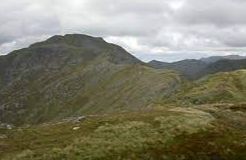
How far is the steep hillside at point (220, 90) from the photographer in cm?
16212

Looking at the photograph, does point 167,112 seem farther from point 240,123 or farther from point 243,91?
point 243,91

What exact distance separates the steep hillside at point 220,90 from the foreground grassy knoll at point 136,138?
8278 centimetres

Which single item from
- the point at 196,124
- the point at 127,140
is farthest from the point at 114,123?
the point at 196,124

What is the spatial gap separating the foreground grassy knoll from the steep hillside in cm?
8278

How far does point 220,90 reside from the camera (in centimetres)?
16938

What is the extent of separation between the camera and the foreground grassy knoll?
61.8 m

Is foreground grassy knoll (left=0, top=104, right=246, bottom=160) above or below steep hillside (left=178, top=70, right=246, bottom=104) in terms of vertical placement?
above

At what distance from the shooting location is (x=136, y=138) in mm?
67000

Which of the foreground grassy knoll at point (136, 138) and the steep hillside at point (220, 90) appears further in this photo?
the steep hillside at point (220, 90)

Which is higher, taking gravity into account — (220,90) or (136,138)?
(136,138)

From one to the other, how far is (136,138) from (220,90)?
108 m

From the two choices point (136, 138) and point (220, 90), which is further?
point (220, 90)

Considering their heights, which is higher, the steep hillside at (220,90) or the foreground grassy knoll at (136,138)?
the foreground grassy knoll at (136,138)

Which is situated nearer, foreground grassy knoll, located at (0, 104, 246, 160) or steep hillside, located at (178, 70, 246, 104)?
foreground grassy knoll, located at (0, 104, 246, 160)
